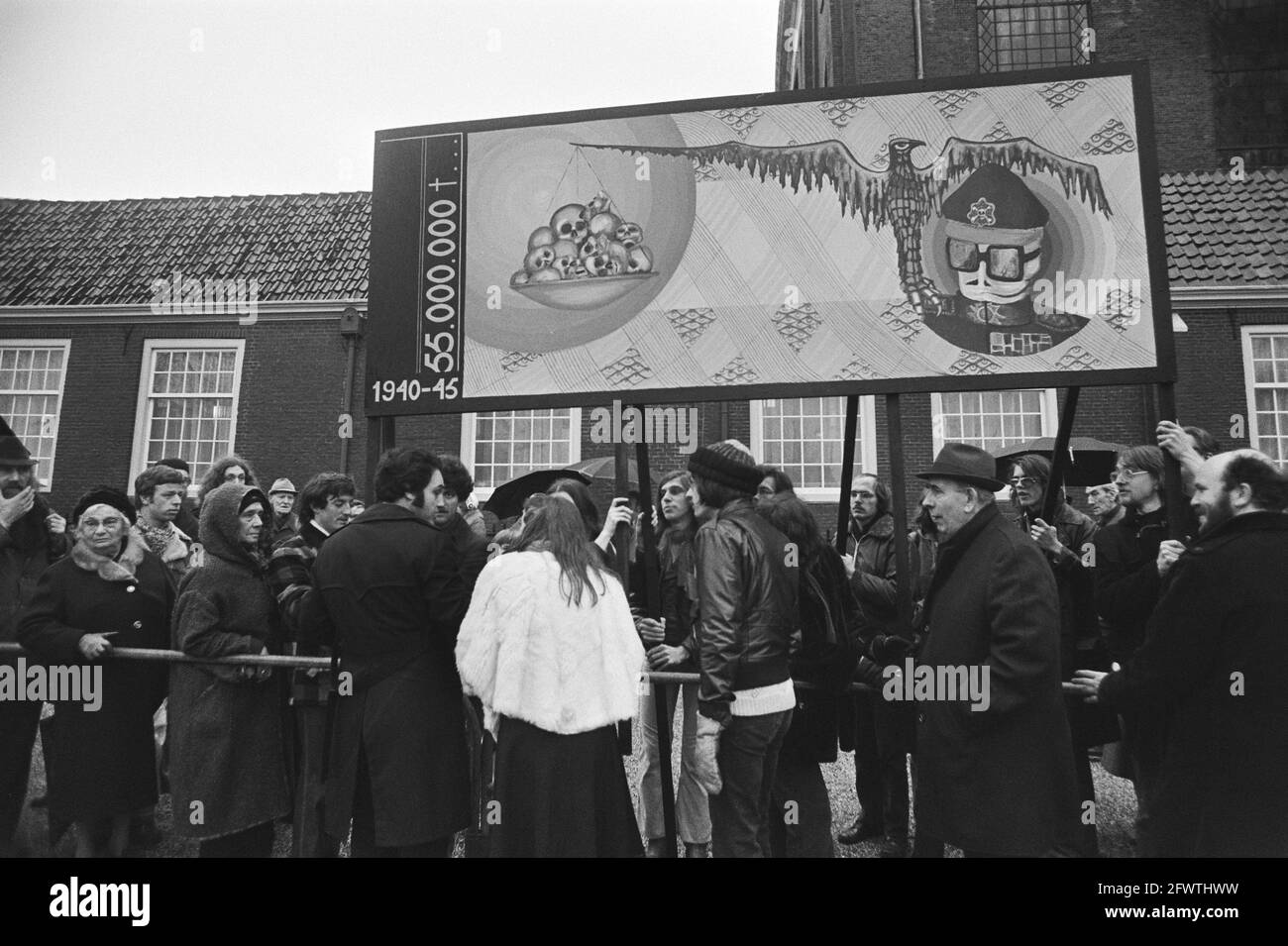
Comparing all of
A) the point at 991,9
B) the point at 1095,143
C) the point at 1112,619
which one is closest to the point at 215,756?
the point at 1112,619

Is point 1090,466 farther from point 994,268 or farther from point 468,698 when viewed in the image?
point 468,698

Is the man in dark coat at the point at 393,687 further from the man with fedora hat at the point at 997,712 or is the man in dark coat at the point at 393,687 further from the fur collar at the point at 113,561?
the man with fedora hat at the point at 997,712

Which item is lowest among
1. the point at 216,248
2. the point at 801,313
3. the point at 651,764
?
the point at 651,764

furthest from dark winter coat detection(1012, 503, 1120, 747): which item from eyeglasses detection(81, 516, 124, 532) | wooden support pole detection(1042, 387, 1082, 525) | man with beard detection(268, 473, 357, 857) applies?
eyeglasses detection(81, 516, 124, 532)

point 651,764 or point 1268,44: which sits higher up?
point 1268,44

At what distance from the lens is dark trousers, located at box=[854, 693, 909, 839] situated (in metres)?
4.62

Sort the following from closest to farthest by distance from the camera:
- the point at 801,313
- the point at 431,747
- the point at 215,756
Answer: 1. the point at 431,747
2. the point at 215,756
3. the point at 801,313

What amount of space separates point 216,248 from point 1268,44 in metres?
21.3

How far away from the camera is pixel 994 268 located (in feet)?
14.4

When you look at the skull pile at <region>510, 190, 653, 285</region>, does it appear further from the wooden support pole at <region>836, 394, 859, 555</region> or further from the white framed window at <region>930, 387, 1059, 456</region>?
the white framed window at <region>930, 387, 1059, 456</region>

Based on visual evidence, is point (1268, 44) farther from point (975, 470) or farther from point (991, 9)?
point (975, 470)

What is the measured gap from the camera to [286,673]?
14.0ft

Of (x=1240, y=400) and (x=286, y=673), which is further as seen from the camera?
(x=1240, y=400)

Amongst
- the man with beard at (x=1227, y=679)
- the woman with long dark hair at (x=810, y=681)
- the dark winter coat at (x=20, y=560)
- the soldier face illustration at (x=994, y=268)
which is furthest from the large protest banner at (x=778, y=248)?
the dark winter coat at (x=20, y=560)
